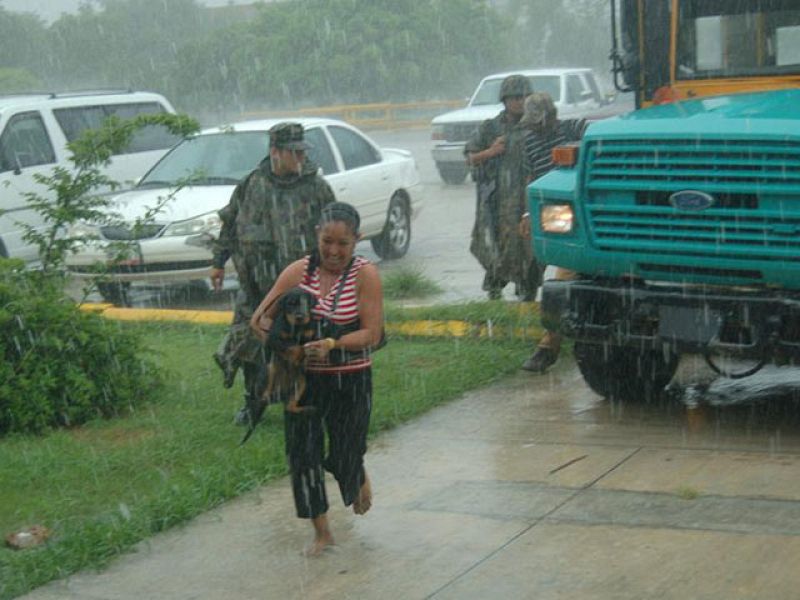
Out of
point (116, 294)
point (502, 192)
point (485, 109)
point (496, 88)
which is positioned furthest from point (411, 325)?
point (496, 88)

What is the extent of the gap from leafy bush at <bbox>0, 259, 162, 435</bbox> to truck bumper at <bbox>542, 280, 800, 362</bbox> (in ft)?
8.45

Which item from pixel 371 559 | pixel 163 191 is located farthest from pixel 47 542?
pixel 163 191

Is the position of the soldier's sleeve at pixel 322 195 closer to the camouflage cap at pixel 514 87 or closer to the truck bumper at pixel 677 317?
the truck bumper at pixel 677 317

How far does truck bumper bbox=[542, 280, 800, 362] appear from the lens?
6914 millimetres

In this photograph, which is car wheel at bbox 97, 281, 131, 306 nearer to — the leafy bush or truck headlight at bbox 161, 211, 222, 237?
truck headlight at bbox 161, 211, 222, 237

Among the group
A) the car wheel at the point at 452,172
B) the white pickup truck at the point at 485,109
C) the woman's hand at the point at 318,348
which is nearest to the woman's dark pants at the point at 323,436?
the woman's hand at the point at 318,348

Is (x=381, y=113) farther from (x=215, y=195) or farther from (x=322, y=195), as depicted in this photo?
(x=322, y=195)

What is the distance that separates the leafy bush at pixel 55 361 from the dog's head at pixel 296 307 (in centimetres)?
290

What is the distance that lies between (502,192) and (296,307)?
4617mm

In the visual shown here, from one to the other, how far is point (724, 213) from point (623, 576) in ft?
7.32

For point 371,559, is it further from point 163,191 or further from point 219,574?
point 163,191

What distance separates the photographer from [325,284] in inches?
234

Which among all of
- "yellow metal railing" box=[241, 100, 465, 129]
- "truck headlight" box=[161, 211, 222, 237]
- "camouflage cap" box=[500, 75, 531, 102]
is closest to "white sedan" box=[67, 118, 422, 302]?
"truck headlight" box=[161, 211, 222, 237]

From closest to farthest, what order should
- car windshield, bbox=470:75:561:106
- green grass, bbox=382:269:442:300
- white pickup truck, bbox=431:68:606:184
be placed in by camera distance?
1. green grass, bbox=382:269:442:300
2. white pickup truck, bbox=431:68:606:184
3. car windshield, bbox=470:75:561:106
